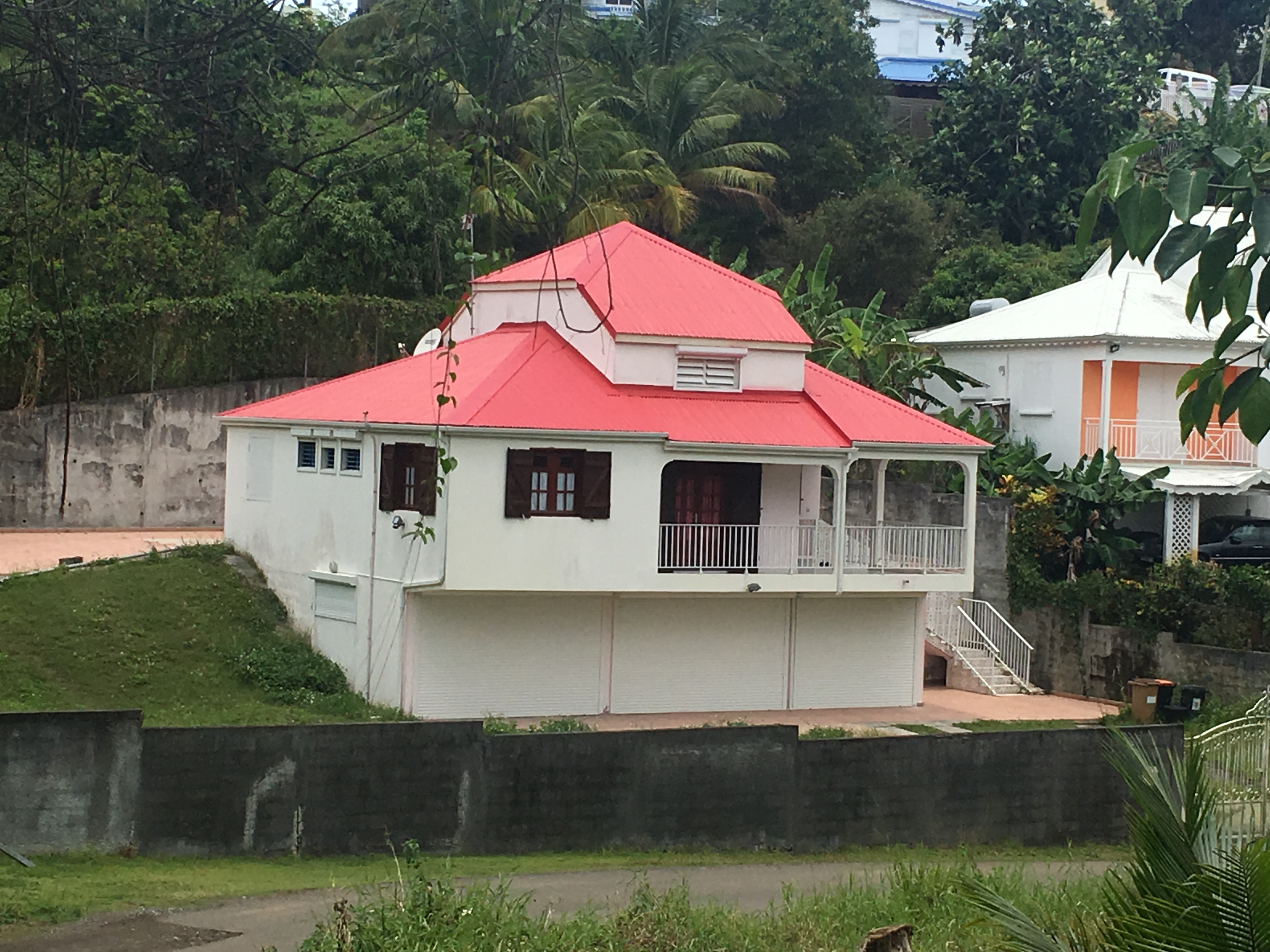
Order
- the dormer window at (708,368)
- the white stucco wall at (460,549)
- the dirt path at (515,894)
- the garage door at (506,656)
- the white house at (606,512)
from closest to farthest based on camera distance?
the dirt path at (515,894)
the white stucco wall at (460,549)
the white house at (606,512)
the garage door at (506,656)
the dormer window at (708,368)

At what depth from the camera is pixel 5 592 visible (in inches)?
995

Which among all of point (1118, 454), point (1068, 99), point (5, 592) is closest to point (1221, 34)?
point (1068, 99)

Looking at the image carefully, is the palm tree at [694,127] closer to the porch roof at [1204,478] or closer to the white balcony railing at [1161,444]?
the white balcony railing at [1161,444]

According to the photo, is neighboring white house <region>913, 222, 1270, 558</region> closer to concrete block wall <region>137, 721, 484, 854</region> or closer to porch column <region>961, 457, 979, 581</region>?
porch column <region>961, 457, 979, 581</region>

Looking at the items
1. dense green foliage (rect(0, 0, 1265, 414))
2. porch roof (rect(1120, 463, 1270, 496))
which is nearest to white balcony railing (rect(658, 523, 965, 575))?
dense green foliage (rect(0, 0, 1265, 414))

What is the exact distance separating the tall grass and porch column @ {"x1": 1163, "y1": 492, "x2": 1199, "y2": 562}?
18195mm

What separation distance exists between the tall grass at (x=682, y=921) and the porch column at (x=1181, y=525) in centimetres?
1820

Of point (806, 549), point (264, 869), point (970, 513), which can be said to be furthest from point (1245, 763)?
point (970, 513)

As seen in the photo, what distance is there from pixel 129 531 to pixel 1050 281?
2429 cm

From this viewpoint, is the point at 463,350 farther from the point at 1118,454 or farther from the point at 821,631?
the point at 1118,454

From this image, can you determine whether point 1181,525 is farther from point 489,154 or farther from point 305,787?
point 489,154

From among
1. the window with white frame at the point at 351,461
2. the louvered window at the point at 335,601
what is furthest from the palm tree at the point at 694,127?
the louvered window at the point at 335,601

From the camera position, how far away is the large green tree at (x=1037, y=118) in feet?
165

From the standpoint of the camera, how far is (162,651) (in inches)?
979
